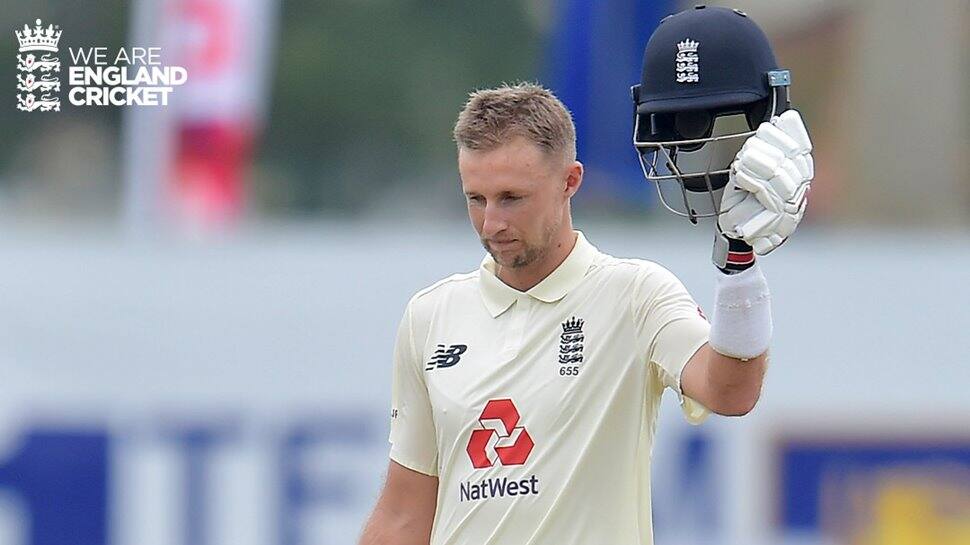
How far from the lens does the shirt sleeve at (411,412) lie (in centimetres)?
338

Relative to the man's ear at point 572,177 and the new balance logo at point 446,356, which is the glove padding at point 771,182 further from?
the new balance logo at point 446,356

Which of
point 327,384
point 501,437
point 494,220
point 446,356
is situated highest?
point 494,220

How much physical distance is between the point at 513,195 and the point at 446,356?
37 centimetres

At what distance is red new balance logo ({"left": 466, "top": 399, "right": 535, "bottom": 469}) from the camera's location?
Answer: 3.13 m

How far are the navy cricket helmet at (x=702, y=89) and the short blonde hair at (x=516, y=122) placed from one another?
19 cm

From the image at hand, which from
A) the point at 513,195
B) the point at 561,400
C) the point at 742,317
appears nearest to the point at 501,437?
the point at 561,400

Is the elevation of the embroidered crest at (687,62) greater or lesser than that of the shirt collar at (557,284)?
greater

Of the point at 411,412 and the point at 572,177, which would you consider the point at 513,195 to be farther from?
the point at 411,412

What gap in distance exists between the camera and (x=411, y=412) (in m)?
3.40

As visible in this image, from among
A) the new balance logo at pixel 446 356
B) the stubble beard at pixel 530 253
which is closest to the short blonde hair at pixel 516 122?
the stubble beard at pixel 530 253

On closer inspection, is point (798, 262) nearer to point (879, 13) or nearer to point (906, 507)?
point (906, 507)

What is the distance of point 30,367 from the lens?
20.4ft

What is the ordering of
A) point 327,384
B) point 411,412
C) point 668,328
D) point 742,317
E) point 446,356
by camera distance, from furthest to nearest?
point 327,384 < point 411,412 < point 446,356 < point 668,328 < point 742,317

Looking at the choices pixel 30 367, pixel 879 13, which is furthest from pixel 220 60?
pixel 879 13
